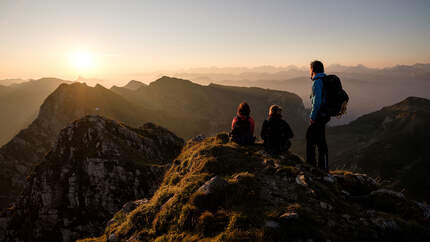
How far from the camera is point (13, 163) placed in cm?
6141

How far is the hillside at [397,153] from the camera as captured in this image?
263 ft

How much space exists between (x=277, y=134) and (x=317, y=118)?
2.08 meters

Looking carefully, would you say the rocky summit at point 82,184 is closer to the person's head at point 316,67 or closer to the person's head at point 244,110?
the person's head at point 244,110

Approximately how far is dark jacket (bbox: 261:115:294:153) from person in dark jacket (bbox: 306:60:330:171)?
3.80ft

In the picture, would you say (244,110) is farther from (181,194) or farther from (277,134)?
(181,194)

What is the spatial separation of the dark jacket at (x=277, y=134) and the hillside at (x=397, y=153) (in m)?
87.5

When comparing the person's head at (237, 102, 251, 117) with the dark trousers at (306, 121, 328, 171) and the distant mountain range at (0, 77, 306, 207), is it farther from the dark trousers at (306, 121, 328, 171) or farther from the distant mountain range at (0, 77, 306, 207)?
the distant mountain range at (0, 77, 306, 207)

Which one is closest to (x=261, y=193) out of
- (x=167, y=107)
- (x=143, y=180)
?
(x=143, y=180)

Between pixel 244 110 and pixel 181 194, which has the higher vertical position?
pixel 244 110

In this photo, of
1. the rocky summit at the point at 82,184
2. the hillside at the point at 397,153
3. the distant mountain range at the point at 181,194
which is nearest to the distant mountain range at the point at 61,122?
the distant mountain range at the point at 181,194

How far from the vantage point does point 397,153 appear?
101 metres

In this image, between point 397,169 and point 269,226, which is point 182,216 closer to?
point 269,226

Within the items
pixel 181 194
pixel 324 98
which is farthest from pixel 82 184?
pixel 324 98

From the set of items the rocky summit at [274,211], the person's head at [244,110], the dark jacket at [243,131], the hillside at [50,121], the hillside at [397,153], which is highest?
the person's head at [244,110]
